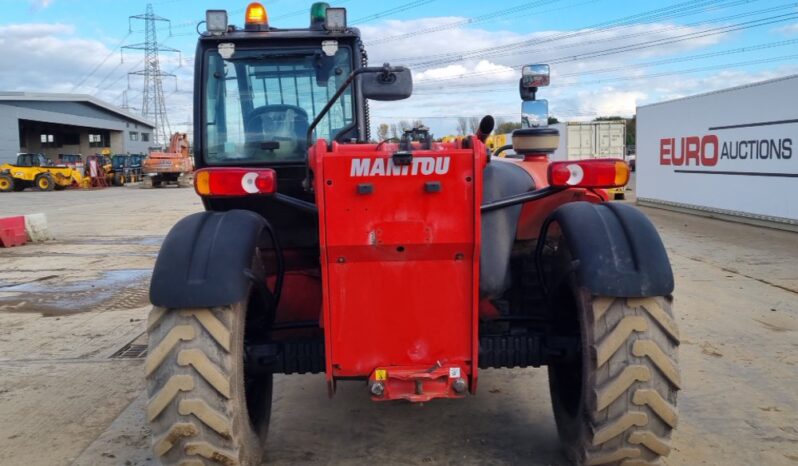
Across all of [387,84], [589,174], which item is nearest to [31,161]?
[387,84]

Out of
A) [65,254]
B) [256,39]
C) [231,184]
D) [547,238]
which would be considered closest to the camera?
[231,184]

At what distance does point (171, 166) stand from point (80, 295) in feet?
104

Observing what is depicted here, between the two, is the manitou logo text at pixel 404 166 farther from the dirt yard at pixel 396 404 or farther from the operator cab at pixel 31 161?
the operator cab at pixel 31 161

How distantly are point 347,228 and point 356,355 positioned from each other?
0.60 meters

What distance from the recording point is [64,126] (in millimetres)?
58219

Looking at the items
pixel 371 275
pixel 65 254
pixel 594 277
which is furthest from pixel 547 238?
pixel 65 254

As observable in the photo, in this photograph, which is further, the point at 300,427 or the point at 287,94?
the point at 287,94

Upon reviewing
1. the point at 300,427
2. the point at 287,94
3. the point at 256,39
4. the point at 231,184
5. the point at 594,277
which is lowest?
the point at 300,427

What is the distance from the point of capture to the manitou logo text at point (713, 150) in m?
13.0

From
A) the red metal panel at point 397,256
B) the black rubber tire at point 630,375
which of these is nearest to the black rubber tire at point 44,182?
the red metal panel at point 397,256

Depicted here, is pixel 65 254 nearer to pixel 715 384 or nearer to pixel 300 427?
pixel 300 427

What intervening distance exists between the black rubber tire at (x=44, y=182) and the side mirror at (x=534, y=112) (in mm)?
34939

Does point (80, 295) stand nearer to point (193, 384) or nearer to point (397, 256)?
point (193, 384)

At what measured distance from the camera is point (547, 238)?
3930 mm
